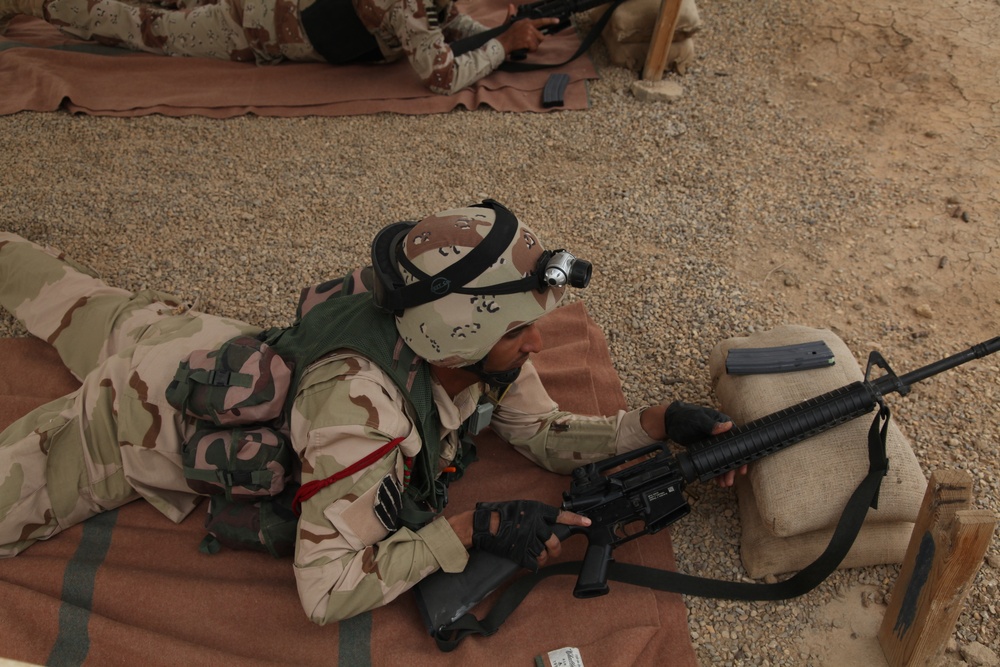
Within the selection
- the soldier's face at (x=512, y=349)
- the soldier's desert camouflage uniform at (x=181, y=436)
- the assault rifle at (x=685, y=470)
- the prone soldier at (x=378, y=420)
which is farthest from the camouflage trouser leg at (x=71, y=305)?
the assault rifle at (x=685, y=470)

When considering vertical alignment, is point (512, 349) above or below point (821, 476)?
above

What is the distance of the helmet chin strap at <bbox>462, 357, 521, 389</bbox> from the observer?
2686mm

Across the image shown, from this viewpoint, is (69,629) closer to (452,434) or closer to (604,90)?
(452,434)

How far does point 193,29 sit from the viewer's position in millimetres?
6121

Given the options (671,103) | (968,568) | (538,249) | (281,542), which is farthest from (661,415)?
(671,103)

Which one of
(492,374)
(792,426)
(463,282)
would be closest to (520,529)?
(492,374)

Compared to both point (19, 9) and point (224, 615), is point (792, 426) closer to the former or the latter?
point (224, 615)

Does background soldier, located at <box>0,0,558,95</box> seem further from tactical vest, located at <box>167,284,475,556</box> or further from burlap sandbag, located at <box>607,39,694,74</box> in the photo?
tactical vest, located at <box>167,284,475,556</box>

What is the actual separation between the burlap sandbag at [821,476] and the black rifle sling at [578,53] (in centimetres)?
373

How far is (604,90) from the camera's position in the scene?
19.3ft

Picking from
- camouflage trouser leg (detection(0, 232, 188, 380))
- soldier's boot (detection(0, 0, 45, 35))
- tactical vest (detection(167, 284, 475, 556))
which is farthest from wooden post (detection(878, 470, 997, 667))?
soldier's boot (detection(0, 0, 45, 35))

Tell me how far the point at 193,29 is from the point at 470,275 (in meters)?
4.94

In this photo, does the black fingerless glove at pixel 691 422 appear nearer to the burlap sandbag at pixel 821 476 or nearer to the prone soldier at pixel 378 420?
the prone soldier at pixel 378 420

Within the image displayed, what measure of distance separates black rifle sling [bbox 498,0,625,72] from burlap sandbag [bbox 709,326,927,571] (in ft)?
12.2
